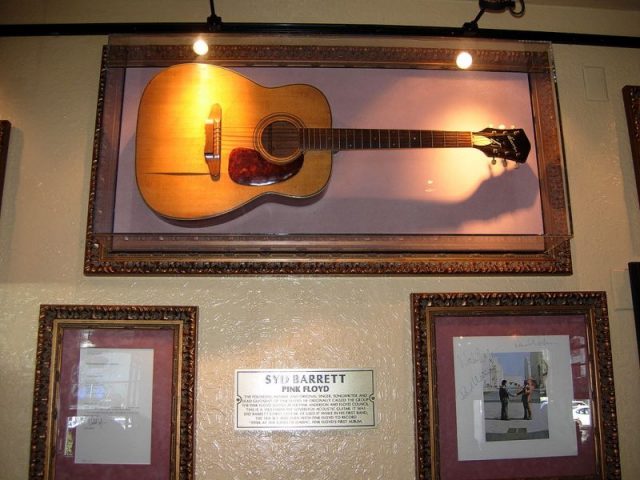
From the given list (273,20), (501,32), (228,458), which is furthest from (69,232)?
(501,32)

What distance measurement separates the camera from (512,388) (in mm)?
1669

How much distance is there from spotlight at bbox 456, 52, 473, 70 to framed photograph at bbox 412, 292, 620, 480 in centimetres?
72

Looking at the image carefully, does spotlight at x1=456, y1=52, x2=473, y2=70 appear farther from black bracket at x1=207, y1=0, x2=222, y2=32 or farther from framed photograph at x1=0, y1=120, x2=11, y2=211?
framed photograph at x1=0, y1=120, x2=11, y2=211

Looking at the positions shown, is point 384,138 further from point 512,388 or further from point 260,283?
point 512,388

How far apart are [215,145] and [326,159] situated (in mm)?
315

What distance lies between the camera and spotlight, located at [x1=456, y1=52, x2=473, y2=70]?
5.59 feet

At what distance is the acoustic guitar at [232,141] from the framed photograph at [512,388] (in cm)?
51

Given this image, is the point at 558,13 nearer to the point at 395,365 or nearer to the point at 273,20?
the point at 273,20

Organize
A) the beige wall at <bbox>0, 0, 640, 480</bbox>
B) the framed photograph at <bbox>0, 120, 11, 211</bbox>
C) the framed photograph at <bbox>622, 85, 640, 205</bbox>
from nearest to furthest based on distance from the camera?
the beige wall at <bbox>0, 0, 640, 480</bbox> → the framed photograph at <bbox>0, 120, 11, 211</bbox> → the framed photograph at <bbox>622, 85, 640, 205</bbox>

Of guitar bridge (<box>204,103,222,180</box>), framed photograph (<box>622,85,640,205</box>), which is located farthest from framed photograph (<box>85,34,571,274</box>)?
framed photograph (<box>622,85,640,205</box>)

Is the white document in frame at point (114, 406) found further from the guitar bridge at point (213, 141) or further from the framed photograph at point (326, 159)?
the guitar bridge at point (213, 141)

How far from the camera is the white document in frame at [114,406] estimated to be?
158 cm

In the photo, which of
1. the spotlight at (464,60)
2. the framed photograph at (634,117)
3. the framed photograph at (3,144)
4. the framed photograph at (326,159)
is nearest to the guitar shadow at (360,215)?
the framed photograph at (326,159)

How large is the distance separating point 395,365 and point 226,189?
0.73 metres
